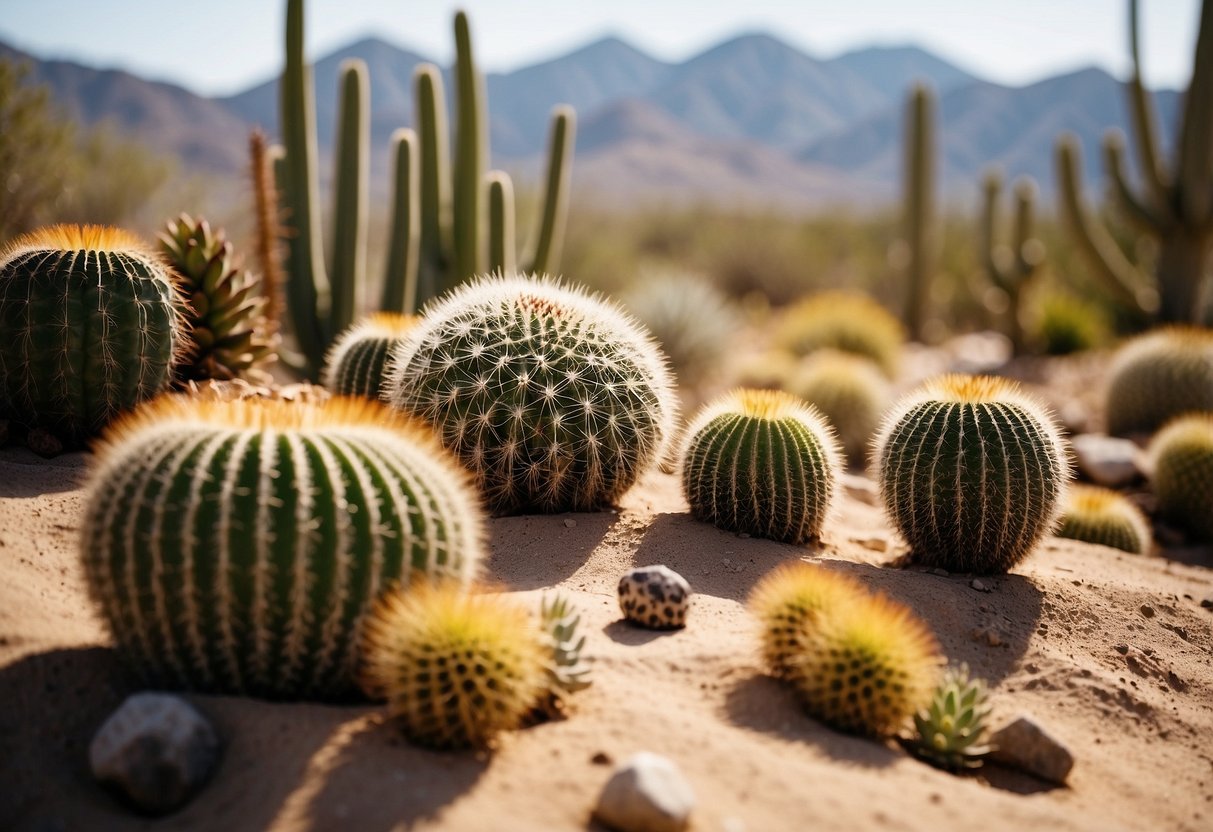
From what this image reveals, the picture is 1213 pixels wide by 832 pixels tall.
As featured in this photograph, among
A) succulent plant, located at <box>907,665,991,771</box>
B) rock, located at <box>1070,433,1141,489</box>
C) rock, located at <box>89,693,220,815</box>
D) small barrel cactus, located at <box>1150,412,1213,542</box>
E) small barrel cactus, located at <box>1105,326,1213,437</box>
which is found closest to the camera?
rock, located at <box>89,693,220,815</box>

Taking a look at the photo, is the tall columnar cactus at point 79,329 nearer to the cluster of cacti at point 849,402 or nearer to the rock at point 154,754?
the rock at point 154,754

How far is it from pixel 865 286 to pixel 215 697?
19267 mm

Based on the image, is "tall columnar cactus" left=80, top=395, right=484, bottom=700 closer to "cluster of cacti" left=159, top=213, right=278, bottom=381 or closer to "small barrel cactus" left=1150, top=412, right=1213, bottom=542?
"cluster of cacti" left=159, top=213, right=278, bottom=381

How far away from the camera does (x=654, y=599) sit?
404 centimetres

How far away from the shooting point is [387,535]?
327 centimetres

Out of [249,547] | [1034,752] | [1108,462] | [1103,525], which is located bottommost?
[1034,752]

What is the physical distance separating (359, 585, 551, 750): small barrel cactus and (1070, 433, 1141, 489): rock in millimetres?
7144

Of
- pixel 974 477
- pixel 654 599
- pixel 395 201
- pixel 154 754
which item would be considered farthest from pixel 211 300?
pixel 974 477

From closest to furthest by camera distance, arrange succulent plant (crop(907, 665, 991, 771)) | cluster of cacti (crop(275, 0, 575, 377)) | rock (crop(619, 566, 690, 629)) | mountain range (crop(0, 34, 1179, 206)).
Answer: succulent plant (crop(907, 665, 991, 771)) → rock (crop(619, 566, 690, 629)) → cluster of cacti (crop(275, 0, 575, 377)) → mountain range (crop(0, 34, 1179, 206))

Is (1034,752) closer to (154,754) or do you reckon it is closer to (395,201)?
(154,754)

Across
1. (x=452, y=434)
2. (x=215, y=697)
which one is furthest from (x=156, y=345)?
(x=215, y=697)

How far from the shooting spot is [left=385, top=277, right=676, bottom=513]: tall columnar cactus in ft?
16.7

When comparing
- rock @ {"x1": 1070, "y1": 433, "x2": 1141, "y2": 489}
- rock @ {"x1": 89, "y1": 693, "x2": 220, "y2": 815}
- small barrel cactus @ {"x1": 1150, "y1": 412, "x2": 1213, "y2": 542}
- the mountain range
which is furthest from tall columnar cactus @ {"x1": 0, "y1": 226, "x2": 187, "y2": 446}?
the mountain range

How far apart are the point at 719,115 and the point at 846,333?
129 m
